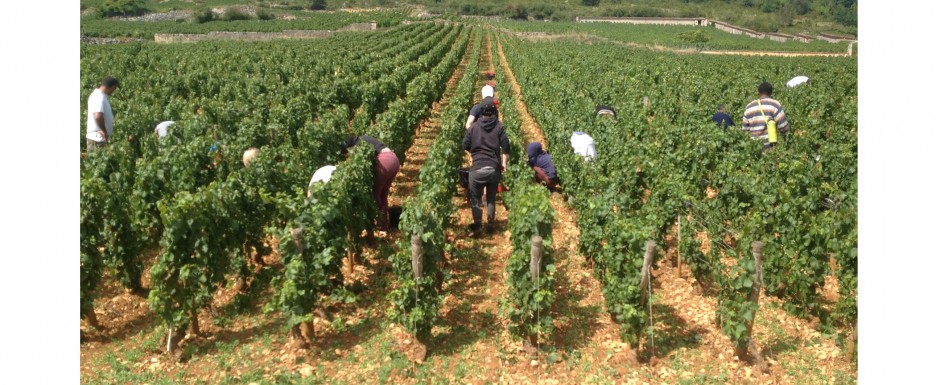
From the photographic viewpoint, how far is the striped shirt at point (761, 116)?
9.73 metres

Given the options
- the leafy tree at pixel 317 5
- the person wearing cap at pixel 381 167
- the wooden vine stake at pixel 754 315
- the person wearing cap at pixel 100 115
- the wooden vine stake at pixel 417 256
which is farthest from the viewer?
the leafy tree at pixel 317 5

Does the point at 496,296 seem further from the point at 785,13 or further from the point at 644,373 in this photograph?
the point at 785,13

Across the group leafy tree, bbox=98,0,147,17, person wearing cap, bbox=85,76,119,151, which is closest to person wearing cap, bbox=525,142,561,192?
person wearing cap, bbox=85,76,119,151

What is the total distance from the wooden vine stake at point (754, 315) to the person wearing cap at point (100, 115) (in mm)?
9260

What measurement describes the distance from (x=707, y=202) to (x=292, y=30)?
2372 inches

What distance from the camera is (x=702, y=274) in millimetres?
7230

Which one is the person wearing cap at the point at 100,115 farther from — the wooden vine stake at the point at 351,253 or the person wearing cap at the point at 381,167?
the wooden vine stake at the point at 351,253

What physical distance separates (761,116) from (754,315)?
17.8ft

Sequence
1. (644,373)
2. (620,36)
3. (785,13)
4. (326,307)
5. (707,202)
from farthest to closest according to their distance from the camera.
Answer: (785,13)
(620,36)
(707,202)
(326,307)
(644,373)

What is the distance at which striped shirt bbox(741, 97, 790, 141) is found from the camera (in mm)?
9734

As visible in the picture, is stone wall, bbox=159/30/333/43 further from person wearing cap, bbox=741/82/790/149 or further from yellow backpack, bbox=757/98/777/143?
yellow backpack, bbox=757/98/777/143

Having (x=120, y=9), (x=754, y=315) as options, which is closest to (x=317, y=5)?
(x=120, y=9)

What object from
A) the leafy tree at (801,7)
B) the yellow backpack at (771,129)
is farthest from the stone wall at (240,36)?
the leafy tree at (801,7)

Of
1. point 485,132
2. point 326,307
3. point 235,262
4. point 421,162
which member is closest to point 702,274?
point 485,132
